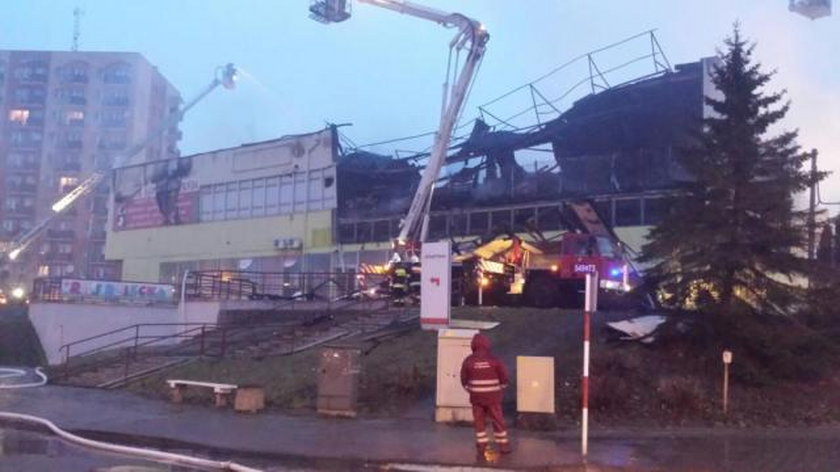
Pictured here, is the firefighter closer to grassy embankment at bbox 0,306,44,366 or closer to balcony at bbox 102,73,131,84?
grassy embankment at bbox 0,306,44,366

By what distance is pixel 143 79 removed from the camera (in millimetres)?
99938

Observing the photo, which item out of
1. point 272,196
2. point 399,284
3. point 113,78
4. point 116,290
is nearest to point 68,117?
point 113,78

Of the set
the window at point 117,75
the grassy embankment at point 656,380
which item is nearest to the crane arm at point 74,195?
the window at point 117,75

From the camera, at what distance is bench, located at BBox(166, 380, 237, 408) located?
18281 millimetres

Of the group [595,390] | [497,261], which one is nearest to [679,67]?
Result: [497,261]

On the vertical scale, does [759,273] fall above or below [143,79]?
below

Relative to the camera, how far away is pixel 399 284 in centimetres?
2969

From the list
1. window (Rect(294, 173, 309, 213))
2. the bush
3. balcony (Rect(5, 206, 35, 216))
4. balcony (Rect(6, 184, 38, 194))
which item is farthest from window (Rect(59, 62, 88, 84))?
the bush

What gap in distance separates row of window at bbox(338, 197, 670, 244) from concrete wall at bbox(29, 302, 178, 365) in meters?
13.0

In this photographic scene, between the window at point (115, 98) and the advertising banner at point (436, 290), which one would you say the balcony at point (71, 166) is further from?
the advertising banner at point (436, 290)

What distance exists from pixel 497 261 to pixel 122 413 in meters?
14.3

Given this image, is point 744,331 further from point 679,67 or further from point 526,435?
point 679,67

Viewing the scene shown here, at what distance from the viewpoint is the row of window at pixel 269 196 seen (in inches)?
2103

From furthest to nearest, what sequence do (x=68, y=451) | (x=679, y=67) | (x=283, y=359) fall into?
(x=679, y=67) < (x=283, y=359) < (x=68, y=451)
